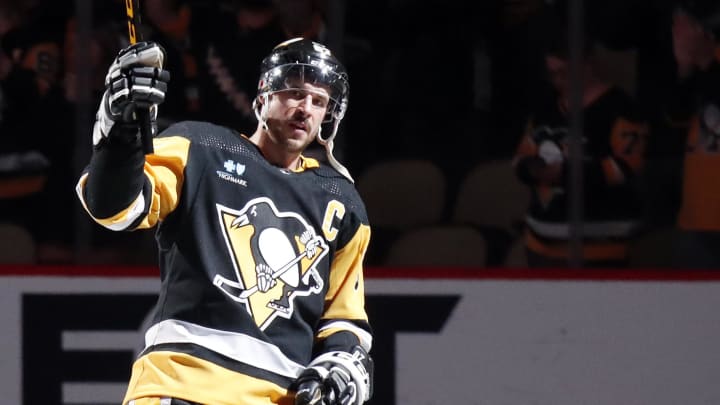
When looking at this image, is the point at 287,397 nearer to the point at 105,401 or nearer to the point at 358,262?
the point at 358,262

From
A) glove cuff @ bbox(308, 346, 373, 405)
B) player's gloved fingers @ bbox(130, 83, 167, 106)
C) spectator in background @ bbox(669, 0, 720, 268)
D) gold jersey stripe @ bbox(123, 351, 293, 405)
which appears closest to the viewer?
player's gloved fingers @ bbox(130, 83, 167, 106)

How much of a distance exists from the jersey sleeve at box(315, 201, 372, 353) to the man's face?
19cm

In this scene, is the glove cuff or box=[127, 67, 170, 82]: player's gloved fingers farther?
the glove cuff

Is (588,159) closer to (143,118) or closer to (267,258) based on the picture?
(267,258)

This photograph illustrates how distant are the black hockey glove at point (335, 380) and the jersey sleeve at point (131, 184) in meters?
0.38

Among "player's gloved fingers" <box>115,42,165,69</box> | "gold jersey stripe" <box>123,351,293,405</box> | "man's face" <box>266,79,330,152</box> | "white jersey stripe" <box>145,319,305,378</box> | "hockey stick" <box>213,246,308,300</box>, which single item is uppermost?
"player's gloved fingers" <box>115,42,165,69</box>

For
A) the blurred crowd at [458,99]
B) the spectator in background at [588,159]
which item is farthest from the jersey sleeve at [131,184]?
the spectator in background at [588,159]

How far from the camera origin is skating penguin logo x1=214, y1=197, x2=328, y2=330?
2.48 metres

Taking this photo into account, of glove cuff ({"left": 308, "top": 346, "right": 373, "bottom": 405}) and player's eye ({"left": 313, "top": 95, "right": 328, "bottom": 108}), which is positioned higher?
player's eye ({"left": 313, "top": 95, "right": 328, "bottom": 108})

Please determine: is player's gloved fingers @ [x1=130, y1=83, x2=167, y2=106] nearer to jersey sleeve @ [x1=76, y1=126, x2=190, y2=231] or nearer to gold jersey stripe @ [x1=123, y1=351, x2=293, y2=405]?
jersey sleeve @ [x1=76, y1=126, x2=190, y2=231]

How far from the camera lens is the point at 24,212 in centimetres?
408

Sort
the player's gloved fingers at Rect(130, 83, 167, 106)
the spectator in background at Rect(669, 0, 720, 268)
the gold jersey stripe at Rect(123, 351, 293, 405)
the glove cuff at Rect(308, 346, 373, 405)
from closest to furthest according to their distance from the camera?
the player's gloved fingers at Rect(130, 83, 167, 106) < the gold jersey stripe at Rect(123, 351, 293, 405) < the glove cuff at Rect(308, 346, 373, 405) < the spectator in background at Rect(669, 0, 720, 268)

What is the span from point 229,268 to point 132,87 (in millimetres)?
409

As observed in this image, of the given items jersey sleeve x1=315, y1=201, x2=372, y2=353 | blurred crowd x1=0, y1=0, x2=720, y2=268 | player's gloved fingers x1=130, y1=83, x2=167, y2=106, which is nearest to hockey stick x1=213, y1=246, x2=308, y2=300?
jersey sleeve x1=315, y1=201, x2=372, y2=353
